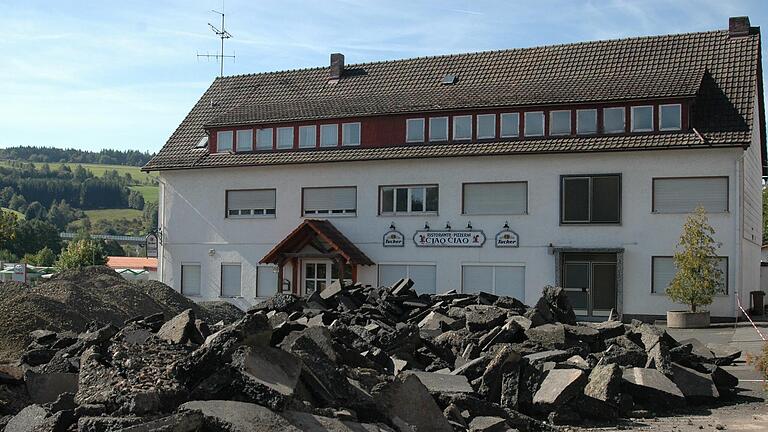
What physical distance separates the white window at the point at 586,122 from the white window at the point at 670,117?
229 centimetres

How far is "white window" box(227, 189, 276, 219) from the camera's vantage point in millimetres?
38406

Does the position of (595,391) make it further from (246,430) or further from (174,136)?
(174,136)

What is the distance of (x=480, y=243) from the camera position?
3391 cm

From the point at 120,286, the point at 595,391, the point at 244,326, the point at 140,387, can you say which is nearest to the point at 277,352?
the point at 244,326

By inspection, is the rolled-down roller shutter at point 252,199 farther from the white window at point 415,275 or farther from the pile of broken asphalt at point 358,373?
the pile of broken asphalt at point 358,373

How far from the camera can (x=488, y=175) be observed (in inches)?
1339

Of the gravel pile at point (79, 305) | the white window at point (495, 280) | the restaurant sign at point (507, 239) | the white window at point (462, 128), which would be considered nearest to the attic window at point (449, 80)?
the white window at point (462, 128)

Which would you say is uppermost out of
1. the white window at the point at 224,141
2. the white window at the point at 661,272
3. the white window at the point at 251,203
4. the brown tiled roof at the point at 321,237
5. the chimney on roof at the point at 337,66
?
the chimney on roof at the point at 337,66

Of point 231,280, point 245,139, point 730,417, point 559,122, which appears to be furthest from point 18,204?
point 730,417

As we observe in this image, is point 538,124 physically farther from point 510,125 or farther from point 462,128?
point 462,128

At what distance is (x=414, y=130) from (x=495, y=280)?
6770mm

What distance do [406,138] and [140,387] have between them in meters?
28.3

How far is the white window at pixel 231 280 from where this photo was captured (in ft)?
127

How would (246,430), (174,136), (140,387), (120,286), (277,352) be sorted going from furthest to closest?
(174,136) < (120,286) < (277,352) < (140,387) < (246,430)
